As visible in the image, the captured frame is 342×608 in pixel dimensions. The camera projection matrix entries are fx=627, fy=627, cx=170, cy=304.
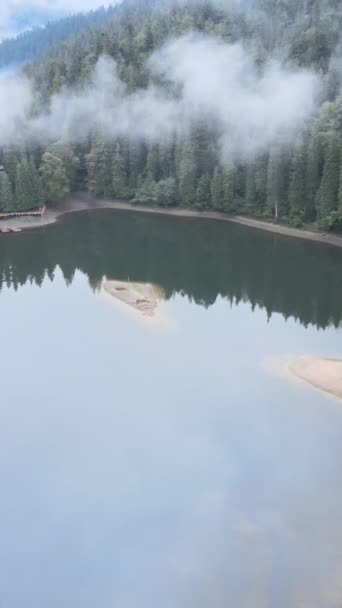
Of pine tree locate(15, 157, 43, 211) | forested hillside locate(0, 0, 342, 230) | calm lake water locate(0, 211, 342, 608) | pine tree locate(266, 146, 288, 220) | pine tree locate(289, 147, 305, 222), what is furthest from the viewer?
pine tree locate(15, 157, 43, 211)

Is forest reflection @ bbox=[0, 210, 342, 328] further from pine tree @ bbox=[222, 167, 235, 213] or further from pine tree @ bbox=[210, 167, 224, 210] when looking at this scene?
pine tree @ bbox=[210, 167, 224, 210]

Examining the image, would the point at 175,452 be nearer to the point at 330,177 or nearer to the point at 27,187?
the point at 330,177

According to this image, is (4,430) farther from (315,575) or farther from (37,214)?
(37,214)

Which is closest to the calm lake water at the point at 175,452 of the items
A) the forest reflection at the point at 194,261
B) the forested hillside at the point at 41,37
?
the forest reflection at the point at 194,261

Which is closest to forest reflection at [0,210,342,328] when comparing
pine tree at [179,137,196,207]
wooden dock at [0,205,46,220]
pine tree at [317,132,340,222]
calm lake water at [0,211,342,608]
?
calm lake water at [0,211,342,608]

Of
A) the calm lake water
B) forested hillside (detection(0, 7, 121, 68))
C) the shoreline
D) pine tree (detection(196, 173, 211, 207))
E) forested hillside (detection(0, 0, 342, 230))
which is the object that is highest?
forested hillside (detection(0, 7, 121, 68))

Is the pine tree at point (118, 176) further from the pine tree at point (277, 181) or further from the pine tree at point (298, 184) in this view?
the pine tree at point (298, 184)

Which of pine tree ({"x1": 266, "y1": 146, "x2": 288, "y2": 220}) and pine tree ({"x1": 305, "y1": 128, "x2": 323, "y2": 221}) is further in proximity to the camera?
pine tree ({"x1": 266, "y1": 146, "x2": 288, "y2": 220})
